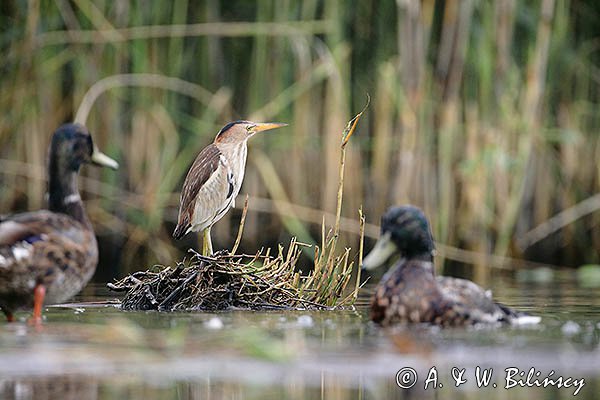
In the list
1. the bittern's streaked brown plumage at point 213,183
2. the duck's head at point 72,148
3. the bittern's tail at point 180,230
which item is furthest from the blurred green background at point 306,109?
the duck's head at point 72,148

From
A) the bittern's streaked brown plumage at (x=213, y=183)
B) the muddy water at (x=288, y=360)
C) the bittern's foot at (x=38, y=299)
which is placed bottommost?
the muddy water at (x=288, y=360)

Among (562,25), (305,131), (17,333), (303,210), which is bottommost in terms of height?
(17,333)

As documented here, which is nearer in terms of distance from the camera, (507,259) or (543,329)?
(543,329)

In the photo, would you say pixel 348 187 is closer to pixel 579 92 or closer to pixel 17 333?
pixel 579 92

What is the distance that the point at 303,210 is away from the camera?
12.5 m

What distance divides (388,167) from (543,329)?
19.5ft

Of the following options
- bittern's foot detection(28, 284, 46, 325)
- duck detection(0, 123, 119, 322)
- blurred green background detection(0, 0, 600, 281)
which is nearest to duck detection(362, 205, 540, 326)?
duck detection(0, 123, 119, 322)

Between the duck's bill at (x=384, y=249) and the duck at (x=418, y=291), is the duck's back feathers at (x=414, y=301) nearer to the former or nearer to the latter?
the duck at (x=418, y=291)

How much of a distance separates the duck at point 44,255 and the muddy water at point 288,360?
0.18 metres

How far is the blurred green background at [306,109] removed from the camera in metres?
12.3

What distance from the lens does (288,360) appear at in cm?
583

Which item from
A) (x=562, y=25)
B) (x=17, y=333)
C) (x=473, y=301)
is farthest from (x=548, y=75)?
(x=17, y=333)

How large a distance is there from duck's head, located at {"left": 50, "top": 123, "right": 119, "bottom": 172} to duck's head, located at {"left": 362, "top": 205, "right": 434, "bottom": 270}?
5.26ft

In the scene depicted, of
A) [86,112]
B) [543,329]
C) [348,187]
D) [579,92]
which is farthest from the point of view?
[579,92]
